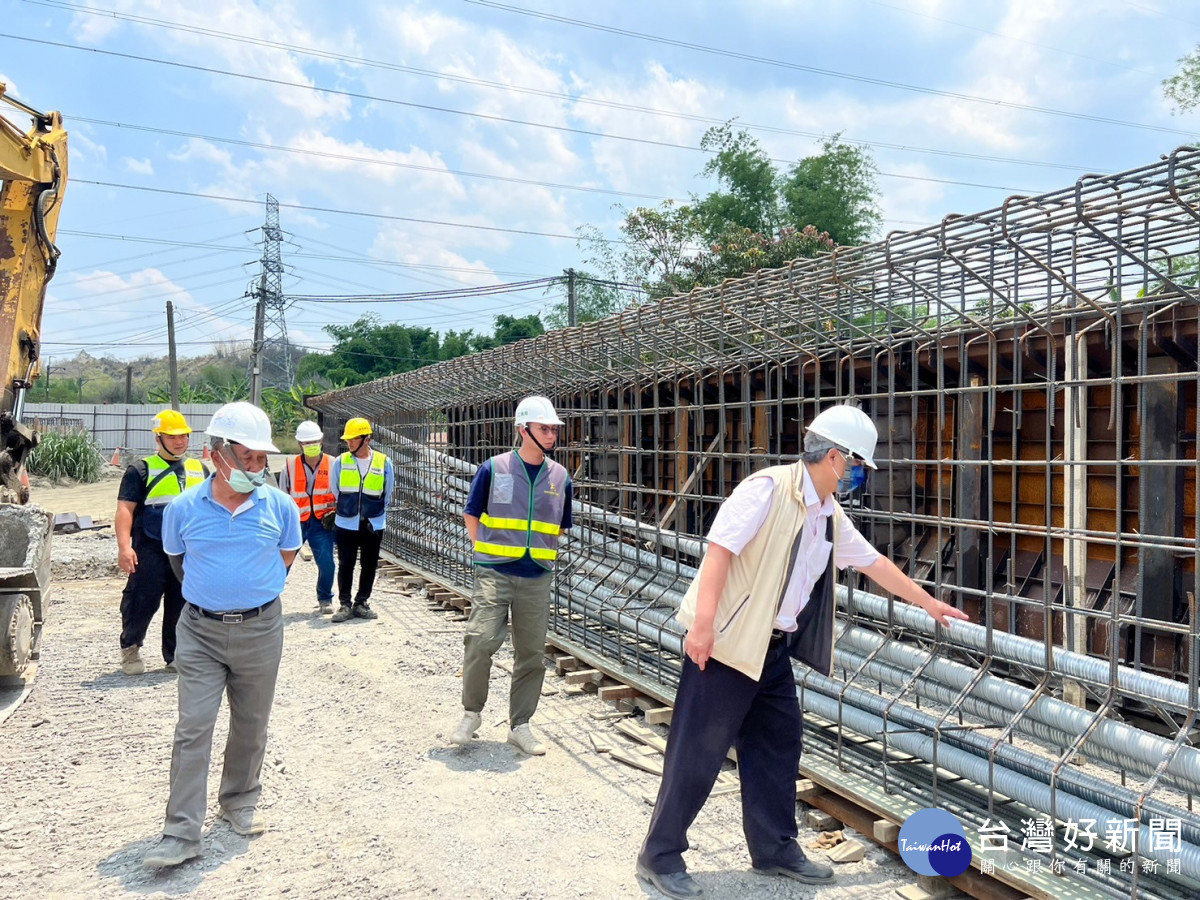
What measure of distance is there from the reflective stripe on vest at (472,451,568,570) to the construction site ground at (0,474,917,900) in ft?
3.60

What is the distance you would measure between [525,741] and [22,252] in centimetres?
549

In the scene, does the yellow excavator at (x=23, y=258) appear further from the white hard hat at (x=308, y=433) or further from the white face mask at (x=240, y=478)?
the white face mask at (x=240, y=478)

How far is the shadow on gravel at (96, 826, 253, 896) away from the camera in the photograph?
344cm

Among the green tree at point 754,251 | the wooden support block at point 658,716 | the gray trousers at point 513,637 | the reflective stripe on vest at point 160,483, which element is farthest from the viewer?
Result: the green tree at point 754,251

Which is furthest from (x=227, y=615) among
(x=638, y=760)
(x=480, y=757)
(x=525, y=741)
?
(x=638, y=760)

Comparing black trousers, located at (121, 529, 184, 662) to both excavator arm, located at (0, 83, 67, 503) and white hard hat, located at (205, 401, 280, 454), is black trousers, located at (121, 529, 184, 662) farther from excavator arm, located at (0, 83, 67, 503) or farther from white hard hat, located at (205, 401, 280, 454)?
white hard hat, located at (205, 401, 280, 454)

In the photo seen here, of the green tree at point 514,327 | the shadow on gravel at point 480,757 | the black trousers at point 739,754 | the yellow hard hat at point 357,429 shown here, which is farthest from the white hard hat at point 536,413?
the green tree at point 514,327

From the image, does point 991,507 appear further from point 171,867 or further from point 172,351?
point 172,351

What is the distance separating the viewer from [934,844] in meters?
3.42

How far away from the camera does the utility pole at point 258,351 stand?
31.3m

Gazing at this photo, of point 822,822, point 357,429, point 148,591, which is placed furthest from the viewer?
point 357,429

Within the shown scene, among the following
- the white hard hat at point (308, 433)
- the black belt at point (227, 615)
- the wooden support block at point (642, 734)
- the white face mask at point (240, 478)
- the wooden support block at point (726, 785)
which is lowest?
the wooden support block at point (726, 785)

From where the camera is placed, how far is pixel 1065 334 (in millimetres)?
5824

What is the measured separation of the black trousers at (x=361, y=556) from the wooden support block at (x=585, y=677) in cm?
298
